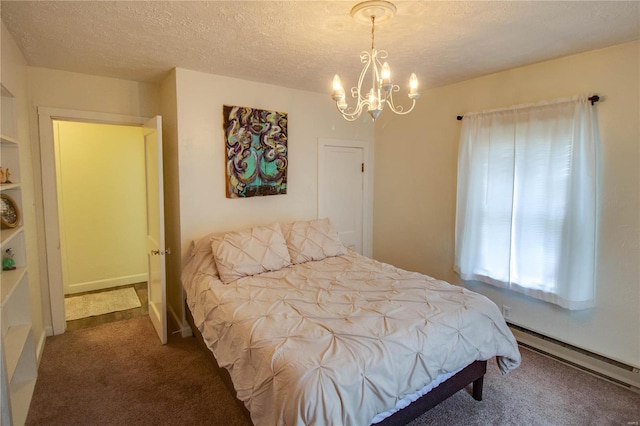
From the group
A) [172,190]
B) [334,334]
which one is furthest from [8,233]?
[334,334]

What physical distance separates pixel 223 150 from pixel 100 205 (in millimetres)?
2280

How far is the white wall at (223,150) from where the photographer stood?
117 inches

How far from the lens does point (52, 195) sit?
9.93 ft

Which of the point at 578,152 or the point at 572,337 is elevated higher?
the point at 578,152

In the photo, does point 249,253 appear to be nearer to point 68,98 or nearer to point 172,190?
point 172,190

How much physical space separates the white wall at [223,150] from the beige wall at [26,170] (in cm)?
104

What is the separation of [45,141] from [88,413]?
2.22 m

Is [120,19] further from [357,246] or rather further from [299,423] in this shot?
[357,246]

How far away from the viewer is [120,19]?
6.53ft

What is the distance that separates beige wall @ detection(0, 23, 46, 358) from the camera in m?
2.23

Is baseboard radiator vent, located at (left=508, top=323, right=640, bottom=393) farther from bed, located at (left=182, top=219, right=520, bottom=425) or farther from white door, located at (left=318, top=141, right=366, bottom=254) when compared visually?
white door, located at (left=318, top=141, right=366, bottom=254)

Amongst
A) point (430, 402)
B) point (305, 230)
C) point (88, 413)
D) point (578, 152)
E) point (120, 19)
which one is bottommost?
point (88, 413)

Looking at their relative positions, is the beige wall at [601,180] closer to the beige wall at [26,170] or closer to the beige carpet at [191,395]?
the beige carpet at [191,395]

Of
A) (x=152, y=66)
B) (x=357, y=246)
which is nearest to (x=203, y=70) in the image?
(x=152, y=66)
